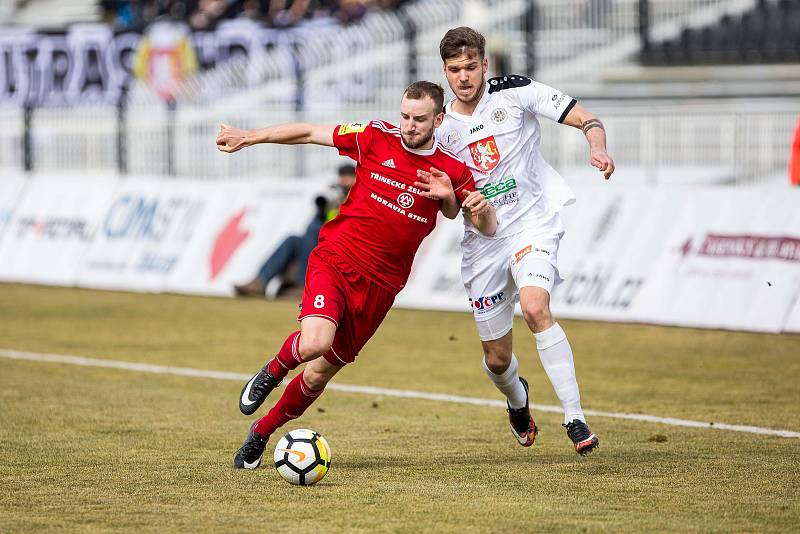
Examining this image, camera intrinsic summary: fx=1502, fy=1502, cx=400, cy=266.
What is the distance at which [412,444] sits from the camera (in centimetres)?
885

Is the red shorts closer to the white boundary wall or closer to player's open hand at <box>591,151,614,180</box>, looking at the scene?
player's open hand at <box>591,151,614,180</box>

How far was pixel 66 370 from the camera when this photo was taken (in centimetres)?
1253

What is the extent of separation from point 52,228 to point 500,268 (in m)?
14.3

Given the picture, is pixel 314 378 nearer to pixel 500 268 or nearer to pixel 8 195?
pixel 500 268

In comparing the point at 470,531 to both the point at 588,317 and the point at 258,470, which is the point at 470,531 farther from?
the point at 588,317

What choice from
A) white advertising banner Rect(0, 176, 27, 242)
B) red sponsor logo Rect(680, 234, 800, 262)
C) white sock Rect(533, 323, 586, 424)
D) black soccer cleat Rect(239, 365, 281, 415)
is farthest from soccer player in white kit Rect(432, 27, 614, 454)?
white advertising banner Rect(0, 176, 27, 242)

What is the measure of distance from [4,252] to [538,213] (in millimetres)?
15078

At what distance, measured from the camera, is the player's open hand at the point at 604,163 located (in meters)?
7.75

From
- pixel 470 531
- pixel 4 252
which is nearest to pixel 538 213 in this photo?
pixel 470 531

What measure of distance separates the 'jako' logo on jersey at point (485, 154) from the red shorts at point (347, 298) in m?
0.92

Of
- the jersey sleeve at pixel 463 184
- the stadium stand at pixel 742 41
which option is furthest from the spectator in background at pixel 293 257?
the jersey sleeve at pixel 463 184

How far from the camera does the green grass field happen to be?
6.70 metres

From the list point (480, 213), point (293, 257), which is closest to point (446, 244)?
point (293, 257)

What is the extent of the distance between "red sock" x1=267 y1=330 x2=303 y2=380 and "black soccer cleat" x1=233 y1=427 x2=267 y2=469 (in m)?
0.34
